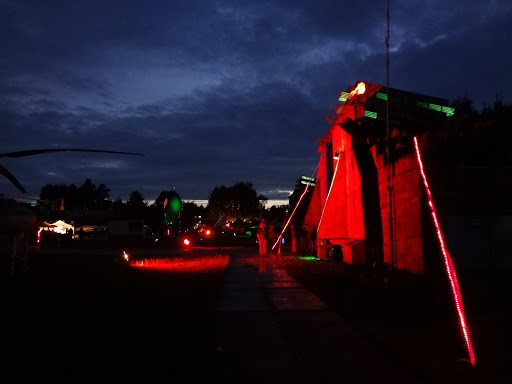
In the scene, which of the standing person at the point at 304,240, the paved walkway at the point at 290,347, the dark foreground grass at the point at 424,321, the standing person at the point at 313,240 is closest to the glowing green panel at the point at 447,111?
the standing person at the point at 313,240

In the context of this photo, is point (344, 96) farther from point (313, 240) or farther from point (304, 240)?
point (304, 240)

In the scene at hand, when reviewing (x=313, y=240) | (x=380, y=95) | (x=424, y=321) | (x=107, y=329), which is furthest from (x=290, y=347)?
(x=313, y=240)

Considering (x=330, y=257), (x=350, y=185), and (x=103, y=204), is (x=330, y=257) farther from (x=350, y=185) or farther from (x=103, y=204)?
(x=103, y=204)

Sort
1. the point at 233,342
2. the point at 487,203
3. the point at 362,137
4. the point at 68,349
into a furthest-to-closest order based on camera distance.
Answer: the point at 362,137, the point at 487,203, the point at 233,342, the point at 68,349

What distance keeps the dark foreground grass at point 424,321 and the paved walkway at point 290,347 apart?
0.33 meters

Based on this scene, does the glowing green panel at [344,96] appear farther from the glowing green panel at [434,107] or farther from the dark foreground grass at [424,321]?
the dark foreground grass at [424,321]

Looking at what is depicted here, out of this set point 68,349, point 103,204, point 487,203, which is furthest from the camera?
point 103,204

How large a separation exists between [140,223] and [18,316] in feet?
139

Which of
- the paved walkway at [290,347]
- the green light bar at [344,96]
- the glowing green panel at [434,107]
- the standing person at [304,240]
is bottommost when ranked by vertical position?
the paved walkway at [290,347]

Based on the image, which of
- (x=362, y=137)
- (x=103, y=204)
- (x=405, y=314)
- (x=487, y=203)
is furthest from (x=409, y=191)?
(x=103, y=204)

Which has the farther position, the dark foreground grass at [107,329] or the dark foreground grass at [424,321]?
the dark foreground grass at [107,329]

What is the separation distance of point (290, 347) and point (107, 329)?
308cm

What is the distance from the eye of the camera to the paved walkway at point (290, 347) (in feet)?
19.2

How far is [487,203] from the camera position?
14477 mm
